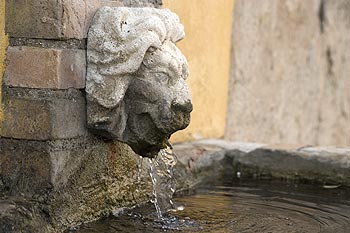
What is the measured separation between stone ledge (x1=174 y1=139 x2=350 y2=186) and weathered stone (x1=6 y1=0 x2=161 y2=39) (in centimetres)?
126

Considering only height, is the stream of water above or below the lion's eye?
below

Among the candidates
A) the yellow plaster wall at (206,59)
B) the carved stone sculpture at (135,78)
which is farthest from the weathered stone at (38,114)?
the yellow plaster wall at (206,59)

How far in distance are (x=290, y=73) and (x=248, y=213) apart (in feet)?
11.0

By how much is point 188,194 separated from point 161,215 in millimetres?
543

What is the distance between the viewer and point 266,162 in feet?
15.9

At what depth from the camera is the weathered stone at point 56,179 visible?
11.3 feet

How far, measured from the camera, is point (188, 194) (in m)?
4.39

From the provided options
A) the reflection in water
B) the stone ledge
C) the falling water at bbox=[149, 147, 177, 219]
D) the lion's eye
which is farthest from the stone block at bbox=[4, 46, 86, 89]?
the stone ledge

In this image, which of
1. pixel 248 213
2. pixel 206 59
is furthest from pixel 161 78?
pixel 206 59

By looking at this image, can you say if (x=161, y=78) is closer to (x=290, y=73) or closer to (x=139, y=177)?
(x=139, y=177)

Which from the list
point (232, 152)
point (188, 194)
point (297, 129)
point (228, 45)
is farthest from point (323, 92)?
point (188, 194)

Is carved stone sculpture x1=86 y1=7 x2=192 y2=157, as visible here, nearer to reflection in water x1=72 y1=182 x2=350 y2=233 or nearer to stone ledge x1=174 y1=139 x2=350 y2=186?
reflection in water x1=72 y1=182 x2=350 y2=233

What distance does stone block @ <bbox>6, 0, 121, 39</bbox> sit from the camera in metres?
3.42

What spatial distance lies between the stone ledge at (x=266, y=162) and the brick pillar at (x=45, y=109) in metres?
1.11
